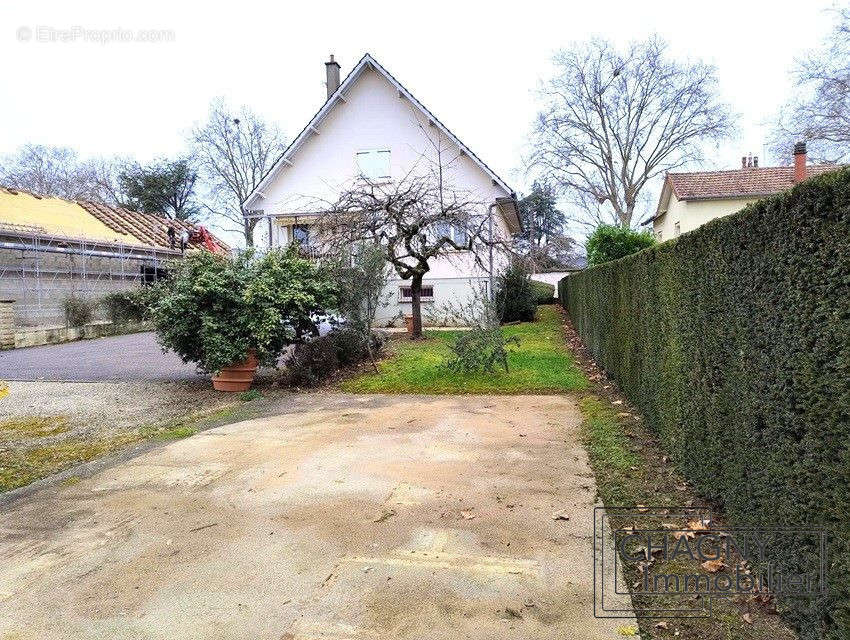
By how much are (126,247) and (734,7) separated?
26.7 meters

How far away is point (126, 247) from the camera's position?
25.1 m

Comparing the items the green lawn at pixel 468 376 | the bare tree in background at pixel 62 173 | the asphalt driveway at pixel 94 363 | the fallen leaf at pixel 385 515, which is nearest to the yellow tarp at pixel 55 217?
the asphalt driveway at pixel 94 363

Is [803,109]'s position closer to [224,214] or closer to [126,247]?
[126,247]

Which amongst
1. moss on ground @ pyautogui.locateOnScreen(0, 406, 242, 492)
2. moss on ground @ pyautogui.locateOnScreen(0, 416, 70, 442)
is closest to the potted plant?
moss on ground @ pyautogui.locateOnScreen(0, 406, 242, 492)

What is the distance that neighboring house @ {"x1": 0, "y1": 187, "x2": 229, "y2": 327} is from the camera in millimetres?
19859

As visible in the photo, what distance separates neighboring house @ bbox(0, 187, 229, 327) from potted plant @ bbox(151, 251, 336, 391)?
12.3m

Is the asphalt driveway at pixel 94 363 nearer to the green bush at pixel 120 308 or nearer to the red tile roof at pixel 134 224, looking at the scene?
the green bush at pixel 120 308

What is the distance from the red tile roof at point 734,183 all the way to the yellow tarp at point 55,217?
26531 mm

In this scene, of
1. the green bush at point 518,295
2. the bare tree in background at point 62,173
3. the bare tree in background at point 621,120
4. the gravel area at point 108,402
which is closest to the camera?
the gravel area at point 108,402

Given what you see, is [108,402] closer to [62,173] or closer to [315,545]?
[315,545]

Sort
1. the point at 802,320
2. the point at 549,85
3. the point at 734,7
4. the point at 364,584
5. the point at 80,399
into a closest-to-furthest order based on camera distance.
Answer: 1. the point at 802,320
2. the point at 364,584
3. the point at 80,399
4. the point at 734,7
5. the point at 549,85

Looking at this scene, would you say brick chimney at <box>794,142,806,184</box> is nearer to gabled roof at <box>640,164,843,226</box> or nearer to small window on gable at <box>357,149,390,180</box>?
gabled roof at <box>640,164,843,226</box>

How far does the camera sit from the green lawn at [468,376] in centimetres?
Answer: 888

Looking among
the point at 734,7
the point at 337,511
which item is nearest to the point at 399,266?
the point at 337,511
